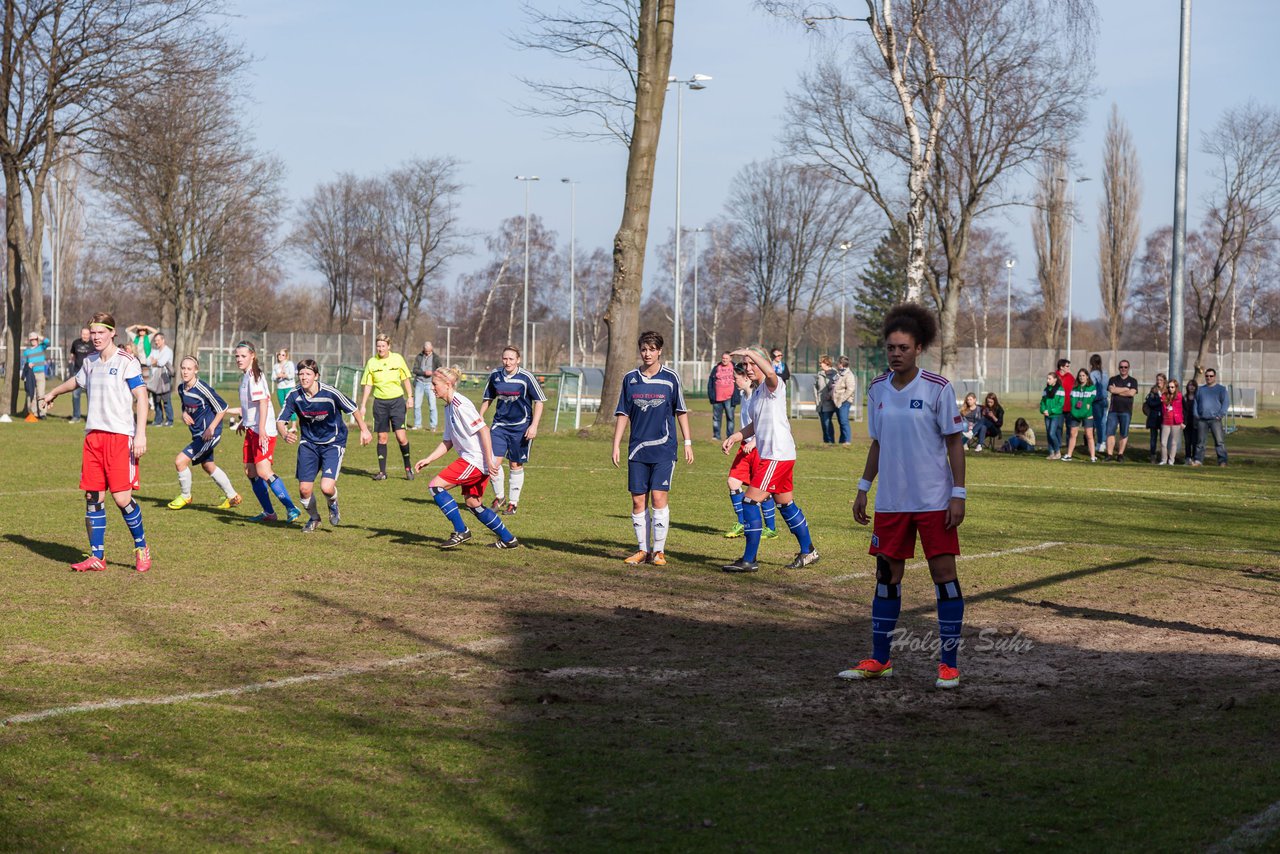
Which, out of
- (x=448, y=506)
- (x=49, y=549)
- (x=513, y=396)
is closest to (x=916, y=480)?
(x=448, y=506)

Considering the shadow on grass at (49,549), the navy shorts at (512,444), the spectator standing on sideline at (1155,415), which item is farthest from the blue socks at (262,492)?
the spectator standing on sideline at (1155,415)

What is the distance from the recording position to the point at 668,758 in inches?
216

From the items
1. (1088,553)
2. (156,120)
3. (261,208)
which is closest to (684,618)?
(1088,553)

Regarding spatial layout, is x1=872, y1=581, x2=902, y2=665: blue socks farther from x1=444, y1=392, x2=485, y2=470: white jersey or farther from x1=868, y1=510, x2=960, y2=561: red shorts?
x1=444, y1=392, x2=485, y2=470: white jersey

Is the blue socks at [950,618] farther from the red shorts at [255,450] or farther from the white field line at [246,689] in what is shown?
the red shorts at [255,450]

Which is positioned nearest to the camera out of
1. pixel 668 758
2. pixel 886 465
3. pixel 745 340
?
pixel 668 758

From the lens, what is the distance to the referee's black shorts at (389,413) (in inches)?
773

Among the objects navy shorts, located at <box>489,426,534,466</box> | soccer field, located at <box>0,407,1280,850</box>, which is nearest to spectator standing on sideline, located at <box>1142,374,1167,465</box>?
soccer field, located at <box>0,407,1280,850</box>

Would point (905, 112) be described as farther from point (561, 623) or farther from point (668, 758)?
point (668, 758)

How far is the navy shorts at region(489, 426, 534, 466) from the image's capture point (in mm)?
15172

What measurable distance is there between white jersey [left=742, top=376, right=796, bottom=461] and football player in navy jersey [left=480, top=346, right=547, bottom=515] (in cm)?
388

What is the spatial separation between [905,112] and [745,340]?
6121 centimetres

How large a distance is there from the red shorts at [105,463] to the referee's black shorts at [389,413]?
932cm

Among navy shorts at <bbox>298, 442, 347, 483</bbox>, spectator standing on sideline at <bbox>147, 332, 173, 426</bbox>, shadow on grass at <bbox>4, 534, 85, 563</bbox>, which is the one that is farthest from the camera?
spectator standing on sideline at <bbox>147, 332, 173, 426</bbox>
